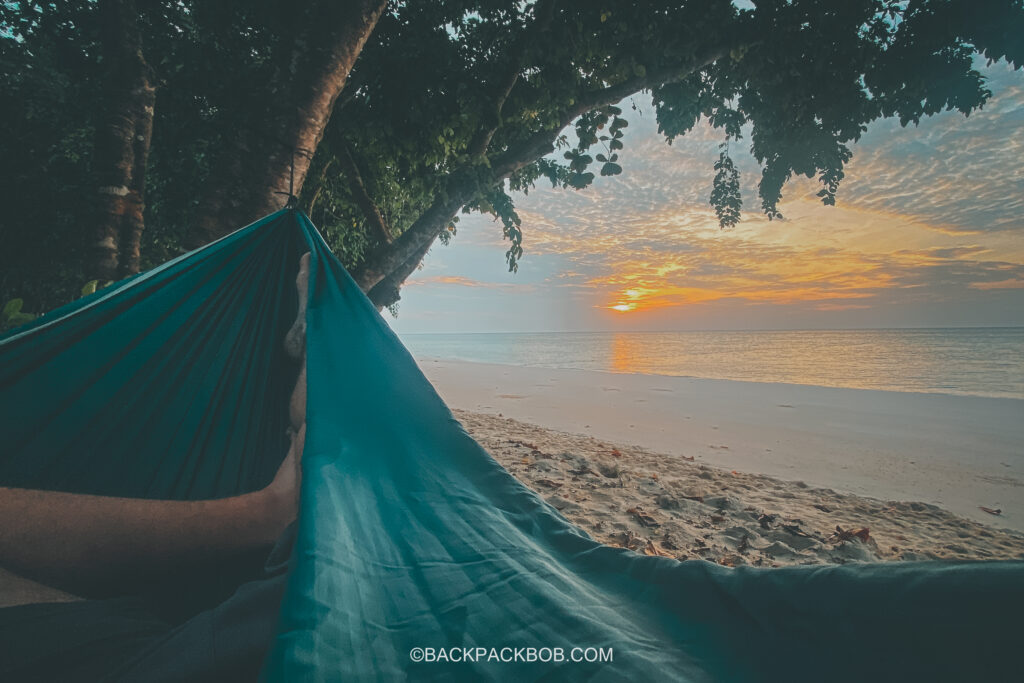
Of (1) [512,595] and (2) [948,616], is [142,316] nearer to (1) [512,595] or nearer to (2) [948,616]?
(1) [512,595]

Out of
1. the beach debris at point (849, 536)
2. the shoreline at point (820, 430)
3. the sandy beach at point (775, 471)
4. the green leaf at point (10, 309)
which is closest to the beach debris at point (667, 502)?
the sandy beach at point (775, 471)

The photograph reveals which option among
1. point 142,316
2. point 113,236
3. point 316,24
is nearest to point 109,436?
point 142,316

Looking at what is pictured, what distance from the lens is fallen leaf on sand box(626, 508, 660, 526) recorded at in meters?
2.30

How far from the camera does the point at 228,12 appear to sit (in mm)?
2840

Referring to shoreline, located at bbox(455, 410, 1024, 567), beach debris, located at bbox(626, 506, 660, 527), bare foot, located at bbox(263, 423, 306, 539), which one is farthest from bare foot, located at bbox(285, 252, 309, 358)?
beach debris, located at bbox(626, 506, 660, 527)

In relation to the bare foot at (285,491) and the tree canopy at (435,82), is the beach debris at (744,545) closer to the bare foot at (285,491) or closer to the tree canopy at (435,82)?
the bare foot at (285,491)

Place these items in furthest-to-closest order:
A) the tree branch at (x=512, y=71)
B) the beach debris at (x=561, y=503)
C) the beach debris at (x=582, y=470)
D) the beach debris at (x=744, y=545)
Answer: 1. the beach debris at (x=582, y=470)
2. the tree branch at (x=512, y=71)
3. the beach debris at (x=561, y=503)
4. the beach debris at (x=744, y=545)

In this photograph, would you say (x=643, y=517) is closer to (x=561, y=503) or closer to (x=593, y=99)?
(x=561, y=503)

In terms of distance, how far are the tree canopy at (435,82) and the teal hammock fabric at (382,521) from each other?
1.47 meters

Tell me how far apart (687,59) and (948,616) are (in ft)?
11.9

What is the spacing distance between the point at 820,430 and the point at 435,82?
5997 millimetres

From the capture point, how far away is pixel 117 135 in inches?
94.2

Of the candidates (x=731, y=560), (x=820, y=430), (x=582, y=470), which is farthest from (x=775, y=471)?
(x=820, y=430)

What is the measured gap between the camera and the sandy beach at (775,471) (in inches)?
85.5
